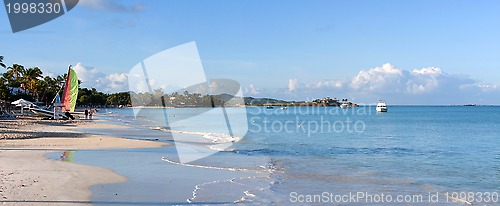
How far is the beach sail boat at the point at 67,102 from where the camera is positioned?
5138 centimetres

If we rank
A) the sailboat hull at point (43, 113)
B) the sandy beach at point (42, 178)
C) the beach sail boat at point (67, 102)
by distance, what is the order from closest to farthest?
the sandy beach at point (42, 178)
the beach sail boat at point (67, 102)
the sailboat hull at point (43, 113)

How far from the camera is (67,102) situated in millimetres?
53594

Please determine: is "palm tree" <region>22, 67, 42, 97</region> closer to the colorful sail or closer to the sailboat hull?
the sailboat hull

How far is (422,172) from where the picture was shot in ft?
61.4

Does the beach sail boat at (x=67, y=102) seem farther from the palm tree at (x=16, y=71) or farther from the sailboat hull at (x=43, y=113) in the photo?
the palm tree at (x=16, y=71)

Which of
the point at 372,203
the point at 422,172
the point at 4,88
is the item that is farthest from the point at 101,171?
the point at 4,88

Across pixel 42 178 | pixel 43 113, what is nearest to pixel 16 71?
pixel 43 113

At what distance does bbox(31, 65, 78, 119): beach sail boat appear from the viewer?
51.4 metres

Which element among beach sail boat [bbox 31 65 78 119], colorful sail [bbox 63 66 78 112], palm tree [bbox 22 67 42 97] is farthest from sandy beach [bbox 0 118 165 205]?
palm tree [bbox 22 67 42 97]

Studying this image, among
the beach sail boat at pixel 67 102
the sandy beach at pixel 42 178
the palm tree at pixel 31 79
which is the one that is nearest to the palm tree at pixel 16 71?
the palm tree at pixel 31 79

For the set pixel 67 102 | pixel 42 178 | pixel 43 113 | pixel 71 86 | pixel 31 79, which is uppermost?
pixel 31 79

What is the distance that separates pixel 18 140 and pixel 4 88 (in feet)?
177

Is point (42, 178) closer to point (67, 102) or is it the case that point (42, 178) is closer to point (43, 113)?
point (67, 102)

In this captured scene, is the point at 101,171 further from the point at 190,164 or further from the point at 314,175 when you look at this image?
the point at 314,175
